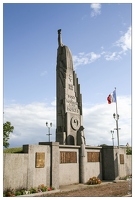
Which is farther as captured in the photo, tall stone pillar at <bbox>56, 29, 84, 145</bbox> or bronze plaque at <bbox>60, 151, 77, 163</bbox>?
tall stone pillar at <bbox>56, 29, 84, 145</bbox>

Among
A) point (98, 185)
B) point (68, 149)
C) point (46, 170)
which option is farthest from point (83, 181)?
point (46, 170)

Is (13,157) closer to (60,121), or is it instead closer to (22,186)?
(22,186)

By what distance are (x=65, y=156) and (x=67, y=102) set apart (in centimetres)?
499

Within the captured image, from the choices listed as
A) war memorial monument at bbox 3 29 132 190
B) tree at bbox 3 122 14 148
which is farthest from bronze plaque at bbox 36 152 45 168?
tree at bbox 3 122 14 148

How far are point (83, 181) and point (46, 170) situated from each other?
13.7 ft

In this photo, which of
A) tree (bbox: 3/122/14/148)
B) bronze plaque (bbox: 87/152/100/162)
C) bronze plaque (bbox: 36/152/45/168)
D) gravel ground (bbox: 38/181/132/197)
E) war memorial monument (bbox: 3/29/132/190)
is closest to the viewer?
gravel ground (bbox: 38/181/132/197)

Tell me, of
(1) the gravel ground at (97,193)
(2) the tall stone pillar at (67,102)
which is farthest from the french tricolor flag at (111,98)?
(1) the gravel ground at (97,193)

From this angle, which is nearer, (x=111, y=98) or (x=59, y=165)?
(x=59, y=165)

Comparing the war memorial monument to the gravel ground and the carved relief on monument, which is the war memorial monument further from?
the gravel ground

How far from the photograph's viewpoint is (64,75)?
2038cm

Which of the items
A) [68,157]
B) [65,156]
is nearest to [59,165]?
[65,156]

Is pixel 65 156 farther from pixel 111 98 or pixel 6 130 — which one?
pixel 6 130

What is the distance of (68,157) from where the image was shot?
16984 mm

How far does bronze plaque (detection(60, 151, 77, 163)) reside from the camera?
16.5m
